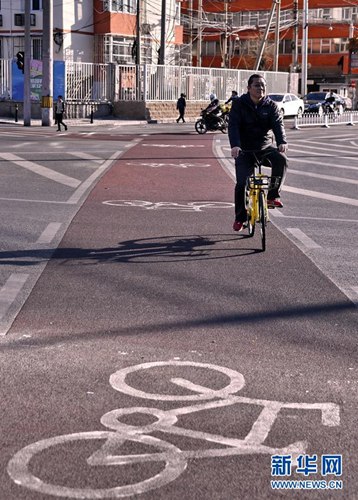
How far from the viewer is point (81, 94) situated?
49750 mm

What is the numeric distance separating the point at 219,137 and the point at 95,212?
77.6 ft

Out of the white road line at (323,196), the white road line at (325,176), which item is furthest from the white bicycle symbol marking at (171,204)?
the white road line at (325,176)

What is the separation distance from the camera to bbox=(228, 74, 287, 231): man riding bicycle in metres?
10.3

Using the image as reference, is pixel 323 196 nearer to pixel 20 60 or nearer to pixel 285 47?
pixel 20 60

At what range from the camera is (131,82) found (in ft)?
172

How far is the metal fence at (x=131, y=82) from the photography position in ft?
161

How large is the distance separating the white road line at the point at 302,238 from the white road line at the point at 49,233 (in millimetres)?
2982

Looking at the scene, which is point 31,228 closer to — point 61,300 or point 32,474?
point 61,300

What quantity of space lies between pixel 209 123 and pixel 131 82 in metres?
14.1

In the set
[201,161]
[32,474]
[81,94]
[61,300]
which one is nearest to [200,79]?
[81,94]

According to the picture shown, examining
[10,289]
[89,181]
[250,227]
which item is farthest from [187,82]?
[10,289]

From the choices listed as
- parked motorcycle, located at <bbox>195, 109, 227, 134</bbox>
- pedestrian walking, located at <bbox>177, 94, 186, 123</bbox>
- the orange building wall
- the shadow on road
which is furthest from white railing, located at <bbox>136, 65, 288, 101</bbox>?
the shadow on road

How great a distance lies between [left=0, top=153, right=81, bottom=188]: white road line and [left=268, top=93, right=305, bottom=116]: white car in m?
34.3

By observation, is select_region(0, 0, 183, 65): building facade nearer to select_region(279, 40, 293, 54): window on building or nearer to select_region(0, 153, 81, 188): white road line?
select_region(0, 153, 81, 188): white road line
